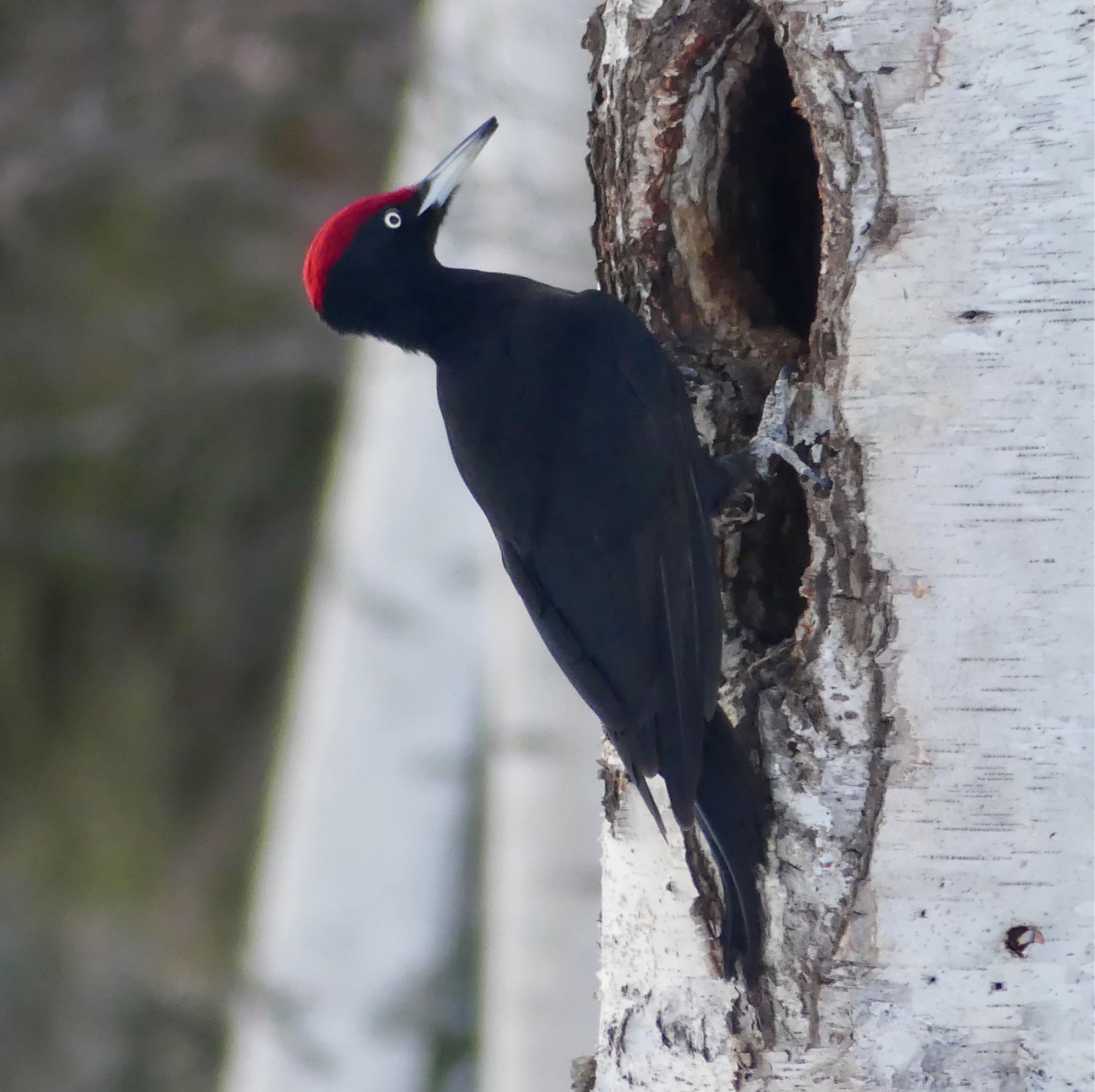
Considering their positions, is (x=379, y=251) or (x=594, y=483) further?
(x=379, y=251)

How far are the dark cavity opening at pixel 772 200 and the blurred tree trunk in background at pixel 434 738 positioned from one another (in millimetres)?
1117

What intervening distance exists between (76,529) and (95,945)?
188 cm

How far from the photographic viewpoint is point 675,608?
2.00 m

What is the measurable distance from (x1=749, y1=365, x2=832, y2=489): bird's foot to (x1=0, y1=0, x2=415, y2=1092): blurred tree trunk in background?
2.69 meters

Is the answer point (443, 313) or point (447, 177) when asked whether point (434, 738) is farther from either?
point (447, 177)

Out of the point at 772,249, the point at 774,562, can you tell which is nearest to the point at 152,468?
the point at 772,249

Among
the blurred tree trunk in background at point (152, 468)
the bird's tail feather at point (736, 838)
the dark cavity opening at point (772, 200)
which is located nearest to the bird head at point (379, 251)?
the dark cavity opening at point (772, 200)

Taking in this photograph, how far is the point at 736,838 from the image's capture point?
1.75m

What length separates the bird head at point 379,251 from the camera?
2359 millimetres

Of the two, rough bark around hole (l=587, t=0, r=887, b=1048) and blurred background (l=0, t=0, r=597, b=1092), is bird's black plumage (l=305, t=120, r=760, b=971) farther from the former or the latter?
blurred background (l=0, t=0, r=597, b=1092)

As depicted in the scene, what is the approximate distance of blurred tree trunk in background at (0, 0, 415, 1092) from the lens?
461cm

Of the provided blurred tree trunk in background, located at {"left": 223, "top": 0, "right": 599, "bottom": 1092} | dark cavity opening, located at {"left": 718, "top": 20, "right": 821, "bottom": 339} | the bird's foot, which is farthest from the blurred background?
the bird's foot

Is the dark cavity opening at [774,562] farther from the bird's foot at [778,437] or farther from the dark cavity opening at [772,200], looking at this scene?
the dark cavity opening at [772,200]

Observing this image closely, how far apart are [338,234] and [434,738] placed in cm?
193
